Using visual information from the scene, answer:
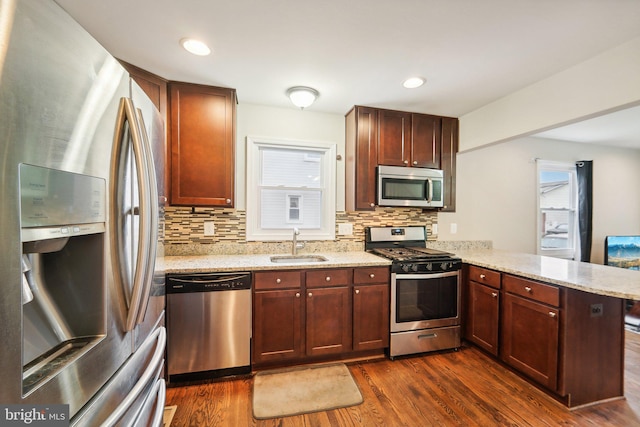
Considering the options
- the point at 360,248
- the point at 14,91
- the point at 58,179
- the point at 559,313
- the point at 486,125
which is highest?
the point at 486,125

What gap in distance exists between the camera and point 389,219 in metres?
2.97

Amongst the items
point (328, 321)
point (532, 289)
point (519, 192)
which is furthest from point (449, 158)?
point (328, 321)

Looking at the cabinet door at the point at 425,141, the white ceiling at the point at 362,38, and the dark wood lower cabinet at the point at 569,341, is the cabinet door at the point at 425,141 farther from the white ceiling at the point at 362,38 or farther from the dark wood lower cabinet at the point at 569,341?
the dark wood lower cabinet at the point at 569,341

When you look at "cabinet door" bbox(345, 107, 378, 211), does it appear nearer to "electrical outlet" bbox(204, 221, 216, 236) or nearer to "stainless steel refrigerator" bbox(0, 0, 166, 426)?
"electrical outlet" bbox(204, 221, 216, 236)

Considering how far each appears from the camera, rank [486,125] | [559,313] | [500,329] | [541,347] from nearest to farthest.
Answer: [559,313]
[541,347]
[500,329]
[486,125]

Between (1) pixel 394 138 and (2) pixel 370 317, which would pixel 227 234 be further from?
(1) pixel 394 138

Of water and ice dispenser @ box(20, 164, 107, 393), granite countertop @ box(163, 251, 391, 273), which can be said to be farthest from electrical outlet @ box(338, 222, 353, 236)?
water and ice dispenser @ box(20, 164, 107, 393)

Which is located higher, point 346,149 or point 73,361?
point 346,149

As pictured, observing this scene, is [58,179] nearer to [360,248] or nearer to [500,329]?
[360,248]

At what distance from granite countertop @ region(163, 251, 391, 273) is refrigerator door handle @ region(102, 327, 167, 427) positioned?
659 mm

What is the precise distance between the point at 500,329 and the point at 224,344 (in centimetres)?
226

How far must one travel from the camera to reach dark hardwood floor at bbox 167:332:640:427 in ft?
5.37

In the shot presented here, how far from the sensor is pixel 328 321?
219cm

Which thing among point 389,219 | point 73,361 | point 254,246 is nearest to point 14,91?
point 73,361
